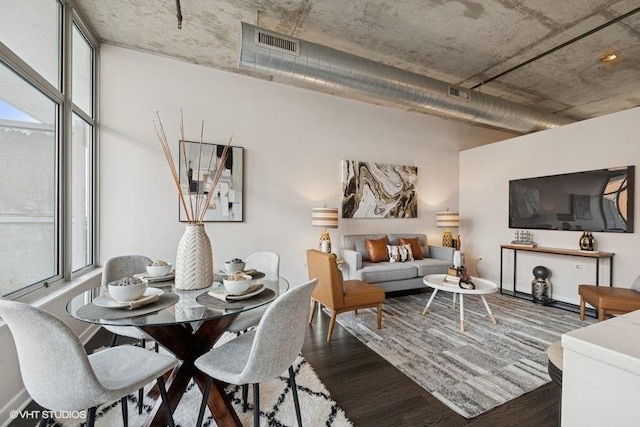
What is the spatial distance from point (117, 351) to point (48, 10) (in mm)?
2836

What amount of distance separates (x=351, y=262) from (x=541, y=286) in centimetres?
280

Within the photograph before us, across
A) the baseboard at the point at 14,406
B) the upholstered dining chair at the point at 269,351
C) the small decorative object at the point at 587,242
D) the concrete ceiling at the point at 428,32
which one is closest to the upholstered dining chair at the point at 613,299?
the small decorative object at the point at 587,242

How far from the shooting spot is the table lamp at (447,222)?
484 centimetres

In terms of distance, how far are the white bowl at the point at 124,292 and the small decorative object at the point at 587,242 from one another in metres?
5.05

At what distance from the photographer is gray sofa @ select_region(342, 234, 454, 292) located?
3834mm

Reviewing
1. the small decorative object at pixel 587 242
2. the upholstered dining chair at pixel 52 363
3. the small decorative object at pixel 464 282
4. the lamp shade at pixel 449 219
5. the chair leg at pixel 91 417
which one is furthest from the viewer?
the lamp shade at pixel 449 219

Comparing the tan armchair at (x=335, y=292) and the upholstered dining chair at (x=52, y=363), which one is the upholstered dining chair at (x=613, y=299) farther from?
the upholstered dining chair at (x=52, y=363)

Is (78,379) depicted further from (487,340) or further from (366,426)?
(487,340)

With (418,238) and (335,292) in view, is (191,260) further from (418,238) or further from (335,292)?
(418,238)

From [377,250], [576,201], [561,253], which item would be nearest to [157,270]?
[377,250]

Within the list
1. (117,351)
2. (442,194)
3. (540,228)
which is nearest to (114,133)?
(117,351)

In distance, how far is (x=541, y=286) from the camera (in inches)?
158

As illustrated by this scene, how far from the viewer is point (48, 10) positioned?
2.31m

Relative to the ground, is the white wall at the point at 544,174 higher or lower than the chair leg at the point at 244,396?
higher
